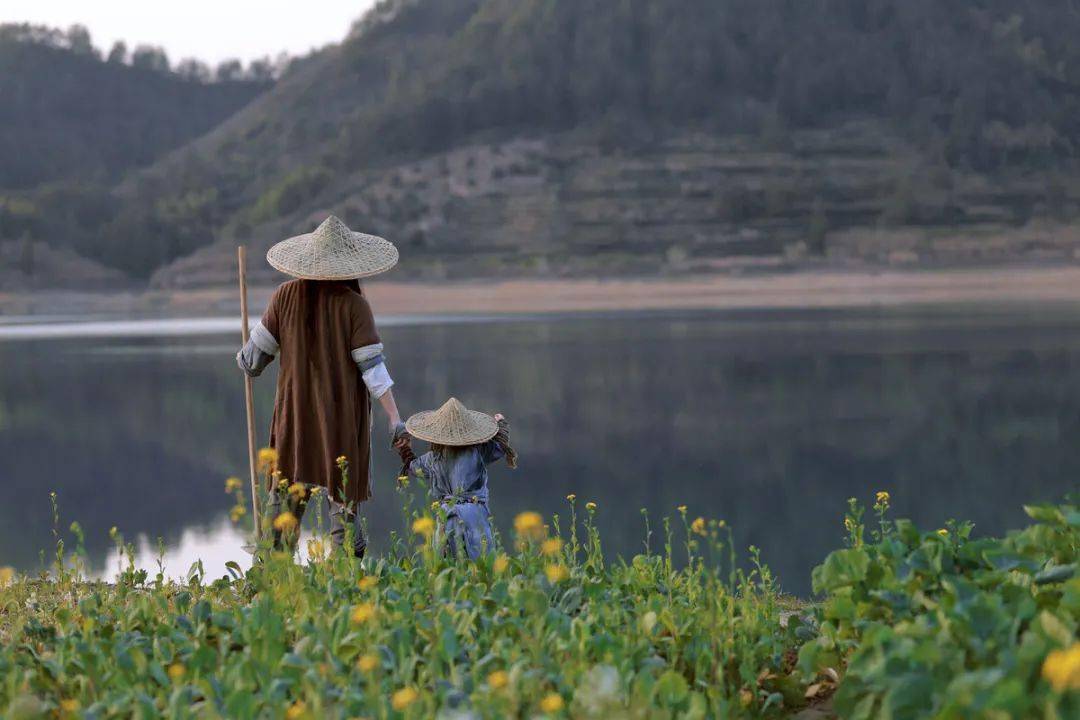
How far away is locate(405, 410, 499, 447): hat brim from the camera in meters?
6.43

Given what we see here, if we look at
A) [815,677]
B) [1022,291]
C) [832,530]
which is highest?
[815,677]

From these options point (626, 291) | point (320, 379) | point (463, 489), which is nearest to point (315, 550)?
point (463, 489)

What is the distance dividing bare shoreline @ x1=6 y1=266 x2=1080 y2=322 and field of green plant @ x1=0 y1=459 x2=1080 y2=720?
117 metres

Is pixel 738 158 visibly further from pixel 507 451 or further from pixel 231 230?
pixel 507 451

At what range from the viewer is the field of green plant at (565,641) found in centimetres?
401

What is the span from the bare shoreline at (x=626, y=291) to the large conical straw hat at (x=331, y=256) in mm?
116124

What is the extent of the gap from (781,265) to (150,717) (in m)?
149

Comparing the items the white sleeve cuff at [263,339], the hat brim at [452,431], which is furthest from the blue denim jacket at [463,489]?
the white sleeve cuff at [263,339]

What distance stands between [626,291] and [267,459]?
13695 cm

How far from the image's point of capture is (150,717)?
4324 mm

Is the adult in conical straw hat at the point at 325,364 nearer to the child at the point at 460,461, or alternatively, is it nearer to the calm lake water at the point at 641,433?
the child at the point at 460,461

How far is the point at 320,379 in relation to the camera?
261 inches

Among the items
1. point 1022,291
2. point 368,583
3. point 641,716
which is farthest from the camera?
point 1022,291

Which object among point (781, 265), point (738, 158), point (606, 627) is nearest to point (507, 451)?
point (606, 627)
